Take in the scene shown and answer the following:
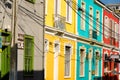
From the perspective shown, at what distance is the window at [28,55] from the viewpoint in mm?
21656

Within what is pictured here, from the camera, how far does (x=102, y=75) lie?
37969 mm

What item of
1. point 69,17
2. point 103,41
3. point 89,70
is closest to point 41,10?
point 69,17

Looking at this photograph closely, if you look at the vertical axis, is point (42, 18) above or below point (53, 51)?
above

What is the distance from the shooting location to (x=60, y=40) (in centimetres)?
2730

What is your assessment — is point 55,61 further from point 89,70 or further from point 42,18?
point 89,70

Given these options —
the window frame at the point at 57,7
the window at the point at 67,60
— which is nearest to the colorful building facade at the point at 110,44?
the window at the point at 67,60

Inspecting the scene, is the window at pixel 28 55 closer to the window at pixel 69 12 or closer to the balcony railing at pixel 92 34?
the window at pixel 69 12

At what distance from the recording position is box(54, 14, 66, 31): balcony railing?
26138 mm

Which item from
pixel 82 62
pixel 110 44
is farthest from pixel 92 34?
pixel 110 44

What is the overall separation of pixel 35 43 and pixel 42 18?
1562 mm

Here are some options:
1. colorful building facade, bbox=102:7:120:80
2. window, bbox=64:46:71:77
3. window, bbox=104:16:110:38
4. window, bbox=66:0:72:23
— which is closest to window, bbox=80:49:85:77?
window, bbox=64:46:71:77

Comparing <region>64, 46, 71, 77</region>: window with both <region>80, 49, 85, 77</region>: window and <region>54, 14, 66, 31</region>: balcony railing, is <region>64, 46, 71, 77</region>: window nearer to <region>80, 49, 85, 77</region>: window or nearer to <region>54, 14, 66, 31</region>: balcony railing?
<region>54, 14, 66, 31</region>: balcony railing

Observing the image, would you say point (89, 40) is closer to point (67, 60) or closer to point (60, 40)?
point (67, 60)

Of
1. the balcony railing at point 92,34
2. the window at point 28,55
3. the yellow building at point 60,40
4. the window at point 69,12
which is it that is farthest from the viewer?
the balcony railing at point 92,34
